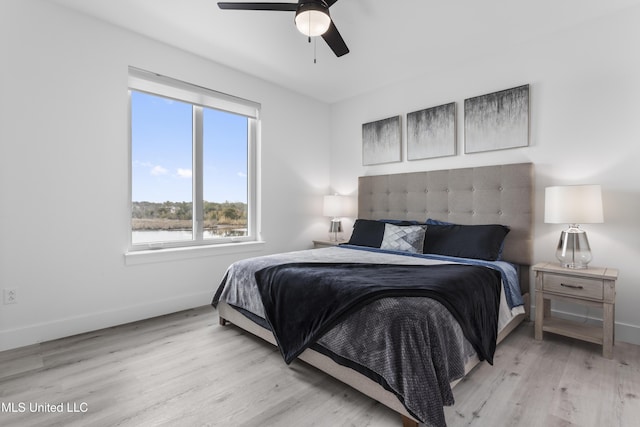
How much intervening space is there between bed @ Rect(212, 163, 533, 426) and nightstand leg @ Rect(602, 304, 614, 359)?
0.51 m

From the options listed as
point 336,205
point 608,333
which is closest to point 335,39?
point 336,205

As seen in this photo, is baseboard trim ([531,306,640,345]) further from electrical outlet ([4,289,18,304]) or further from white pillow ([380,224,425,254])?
electrical outlet ([4,289,18,304])

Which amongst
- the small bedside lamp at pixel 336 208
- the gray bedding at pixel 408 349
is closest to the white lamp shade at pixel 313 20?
the gray bedding at pixel 408 349

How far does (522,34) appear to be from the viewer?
2775mm

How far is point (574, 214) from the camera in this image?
2.30 m

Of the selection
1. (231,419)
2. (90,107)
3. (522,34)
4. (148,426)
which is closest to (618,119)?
(522,34)

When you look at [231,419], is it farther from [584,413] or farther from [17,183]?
[17,183]

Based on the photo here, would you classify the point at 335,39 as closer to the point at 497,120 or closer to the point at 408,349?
the point at 497,120

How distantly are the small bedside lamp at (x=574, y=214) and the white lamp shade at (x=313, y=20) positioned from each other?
2109mm

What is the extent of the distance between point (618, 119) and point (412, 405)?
110 inches

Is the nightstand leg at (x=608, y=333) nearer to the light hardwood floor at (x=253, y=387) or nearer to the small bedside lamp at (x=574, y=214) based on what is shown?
the light hardwood floor at (x=253, y=387)

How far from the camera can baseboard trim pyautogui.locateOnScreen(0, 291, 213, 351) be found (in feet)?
7.59

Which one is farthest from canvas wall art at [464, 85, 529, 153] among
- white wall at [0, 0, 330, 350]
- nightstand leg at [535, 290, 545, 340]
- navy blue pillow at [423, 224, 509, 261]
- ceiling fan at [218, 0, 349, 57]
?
white wall at [0, 0, 330, 350]

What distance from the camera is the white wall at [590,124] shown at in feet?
7.97
